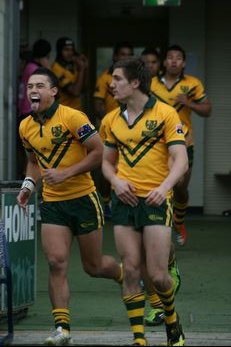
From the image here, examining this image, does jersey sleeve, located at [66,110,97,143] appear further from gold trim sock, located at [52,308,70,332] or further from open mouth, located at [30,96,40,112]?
gold trim sock, located at [52,308,70,332]

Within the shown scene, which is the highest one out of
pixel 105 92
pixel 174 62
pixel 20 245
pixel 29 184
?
pixel 174 62

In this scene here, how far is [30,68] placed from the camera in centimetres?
1416

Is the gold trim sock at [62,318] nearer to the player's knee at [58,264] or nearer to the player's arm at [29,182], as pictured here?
the player's knee at [58,264]

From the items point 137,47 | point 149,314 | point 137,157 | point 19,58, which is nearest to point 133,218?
point 137,157

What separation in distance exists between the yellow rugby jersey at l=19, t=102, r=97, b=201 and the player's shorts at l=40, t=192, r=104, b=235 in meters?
0.05

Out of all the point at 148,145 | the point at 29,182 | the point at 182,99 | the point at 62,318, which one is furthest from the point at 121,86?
the point at 182,99

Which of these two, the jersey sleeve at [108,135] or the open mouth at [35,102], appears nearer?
the jersey sleeve at [108,135]

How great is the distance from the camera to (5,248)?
7531mm

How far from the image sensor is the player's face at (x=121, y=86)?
755 centimetres

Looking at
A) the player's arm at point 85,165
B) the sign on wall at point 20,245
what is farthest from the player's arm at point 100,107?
the player's arm at point 85,165

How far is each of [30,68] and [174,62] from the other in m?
2.67

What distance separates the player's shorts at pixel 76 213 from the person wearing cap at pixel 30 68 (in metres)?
6.18

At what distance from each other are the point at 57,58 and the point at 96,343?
A: 8125mm

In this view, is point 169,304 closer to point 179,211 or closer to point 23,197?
point 23,197
